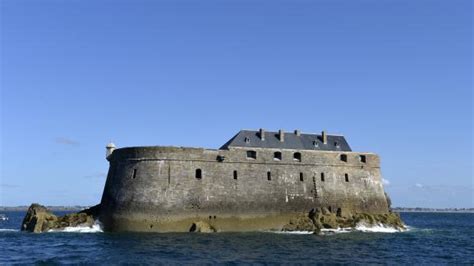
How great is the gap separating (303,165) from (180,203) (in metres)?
10.5

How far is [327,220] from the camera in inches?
1527

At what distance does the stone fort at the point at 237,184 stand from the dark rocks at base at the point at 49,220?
1.48 metres

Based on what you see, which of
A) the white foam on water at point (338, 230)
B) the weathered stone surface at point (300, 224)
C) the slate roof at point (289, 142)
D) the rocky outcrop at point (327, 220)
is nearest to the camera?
the white foam on water at point (338, 230)

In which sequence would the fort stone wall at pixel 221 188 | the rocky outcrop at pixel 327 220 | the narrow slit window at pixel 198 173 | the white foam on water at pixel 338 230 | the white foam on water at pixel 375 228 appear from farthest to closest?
the white foam on water at pixel 375 228
the rocky outcrop at pixel 327 220
the white foam on water at pixel 338 230
the narrow slit window at pixel 198 173
the fort stone wall at pixel 221 188

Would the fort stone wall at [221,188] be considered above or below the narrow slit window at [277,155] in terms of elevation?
below

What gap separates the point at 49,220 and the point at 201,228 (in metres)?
11.7

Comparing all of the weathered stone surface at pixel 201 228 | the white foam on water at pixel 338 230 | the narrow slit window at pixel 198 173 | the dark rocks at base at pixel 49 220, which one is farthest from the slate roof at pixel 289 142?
the dark rocks at base at pixel 49 220

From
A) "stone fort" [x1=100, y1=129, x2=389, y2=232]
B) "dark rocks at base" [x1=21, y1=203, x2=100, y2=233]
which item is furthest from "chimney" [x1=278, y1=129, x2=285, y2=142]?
"dark rocks at base" [x1=21, y1=203, x2=100, y2=233]

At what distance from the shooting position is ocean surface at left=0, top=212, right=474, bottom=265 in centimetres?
2409

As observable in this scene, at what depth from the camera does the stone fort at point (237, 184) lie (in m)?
35.8

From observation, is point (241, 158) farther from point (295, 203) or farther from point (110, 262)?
point (110, 262)

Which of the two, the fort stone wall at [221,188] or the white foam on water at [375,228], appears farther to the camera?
the white foam on water at [375,228]

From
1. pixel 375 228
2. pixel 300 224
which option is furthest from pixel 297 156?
pixel 375 228

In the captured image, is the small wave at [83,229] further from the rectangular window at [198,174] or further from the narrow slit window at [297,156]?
the narrow slit window at [297,156]
